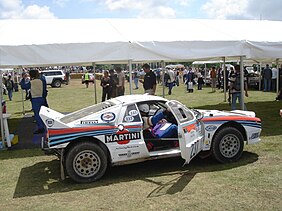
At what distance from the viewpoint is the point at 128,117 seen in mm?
5859

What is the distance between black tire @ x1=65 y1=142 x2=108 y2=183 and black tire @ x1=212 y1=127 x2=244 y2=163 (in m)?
2.03

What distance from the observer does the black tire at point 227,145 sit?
20.5 ft

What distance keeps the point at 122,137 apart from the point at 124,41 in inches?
138

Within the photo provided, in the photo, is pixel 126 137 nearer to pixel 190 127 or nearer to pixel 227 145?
pixel 190 127

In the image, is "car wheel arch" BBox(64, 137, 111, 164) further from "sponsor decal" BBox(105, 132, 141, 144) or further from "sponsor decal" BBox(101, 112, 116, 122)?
"sponsor decal" BBox(101, 112, 116, 122)

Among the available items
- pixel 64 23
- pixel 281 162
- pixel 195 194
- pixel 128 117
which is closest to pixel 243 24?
pixel 64 23

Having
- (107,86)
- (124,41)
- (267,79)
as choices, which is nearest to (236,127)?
(124,41)

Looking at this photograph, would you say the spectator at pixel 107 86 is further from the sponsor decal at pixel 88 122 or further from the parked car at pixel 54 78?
the parked car at pixel 54 78

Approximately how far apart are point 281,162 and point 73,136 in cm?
378

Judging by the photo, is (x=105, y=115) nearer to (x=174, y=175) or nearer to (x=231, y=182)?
(x=174, y=175)

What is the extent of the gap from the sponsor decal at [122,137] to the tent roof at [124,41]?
2995 mm

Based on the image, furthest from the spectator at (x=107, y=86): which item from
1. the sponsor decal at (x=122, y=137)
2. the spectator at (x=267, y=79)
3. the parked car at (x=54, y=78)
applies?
the parked car at (x=54, y=78)

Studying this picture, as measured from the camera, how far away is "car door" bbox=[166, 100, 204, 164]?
550 cm

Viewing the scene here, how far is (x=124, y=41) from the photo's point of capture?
8531 mm
